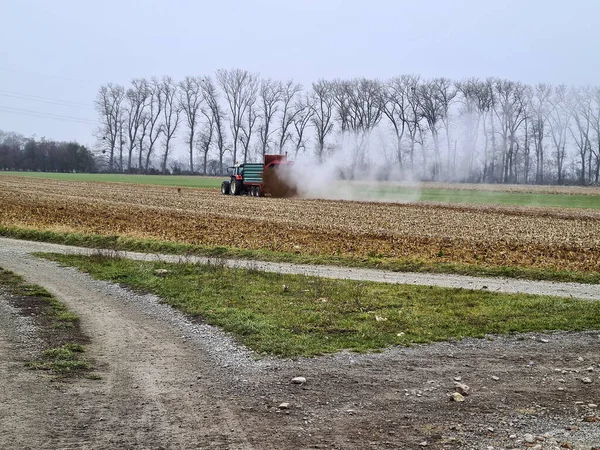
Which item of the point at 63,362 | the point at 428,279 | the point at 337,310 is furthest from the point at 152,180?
the point at 63,362

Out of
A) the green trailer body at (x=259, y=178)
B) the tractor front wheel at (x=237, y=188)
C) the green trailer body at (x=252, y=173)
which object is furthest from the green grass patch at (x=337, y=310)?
the tractor front wheel at (x=237, y=188)

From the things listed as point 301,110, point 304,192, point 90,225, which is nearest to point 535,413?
point 90,225

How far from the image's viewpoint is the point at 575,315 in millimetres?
12344

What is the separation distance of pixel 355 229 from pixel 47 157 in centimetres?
12860

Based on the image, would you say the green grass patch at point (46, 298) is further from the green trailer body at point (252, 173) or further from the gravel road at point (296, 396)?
the green trailer body at point (252, 173)

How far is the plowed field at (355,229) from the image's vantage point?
21797mm

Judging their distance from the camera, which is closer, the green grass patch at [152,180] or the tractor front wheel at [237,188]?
the tractor front wheel at [237,188]

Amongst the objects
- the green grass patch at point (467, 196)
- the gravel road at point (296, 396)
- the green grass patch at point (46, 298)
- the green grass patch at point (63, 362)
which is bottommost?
the gravel road at point (296, 396)

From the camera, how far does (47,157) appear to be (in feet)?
472

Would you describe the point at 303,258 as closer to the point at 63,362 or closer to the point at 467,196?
→ the point at 63,362

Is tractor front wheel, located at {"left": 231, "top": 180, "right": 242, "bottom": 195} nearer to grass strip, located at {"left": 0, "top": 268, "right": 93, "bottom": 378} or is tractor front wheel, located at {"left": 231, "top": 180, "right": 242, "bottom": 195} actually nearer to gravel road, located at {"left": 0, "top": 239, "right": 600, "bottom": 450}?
grass strip, located at {"left": 0, "top": 268, "right": 93, "bottom": 378}

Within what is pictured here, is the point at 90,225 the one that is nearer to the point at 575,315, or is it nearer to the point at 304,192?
the point at 575,315

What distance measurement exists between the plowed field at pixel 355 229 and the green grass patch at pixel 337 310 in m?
5.72

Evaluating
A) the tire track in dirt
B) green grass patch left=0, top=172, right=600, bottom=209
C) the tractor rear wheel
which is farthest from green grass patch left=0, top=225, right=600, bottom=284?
the tractor rear wheel
